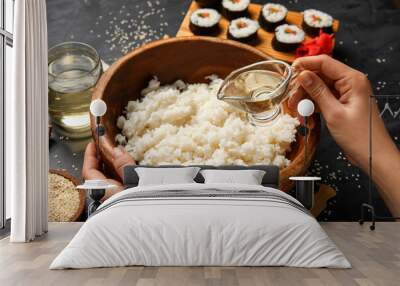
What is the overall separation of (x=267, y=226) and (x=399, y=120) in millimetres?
3037

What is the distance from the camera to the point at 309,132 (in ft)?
19.5

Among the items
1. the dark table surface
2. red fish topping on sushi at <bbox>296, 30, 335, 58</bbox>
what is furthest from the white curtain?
red fish topping on sushi at <bbox>296, 30, 335, 58</bbox>

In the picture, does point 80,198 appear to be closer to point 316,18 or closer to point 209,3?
point 209,3

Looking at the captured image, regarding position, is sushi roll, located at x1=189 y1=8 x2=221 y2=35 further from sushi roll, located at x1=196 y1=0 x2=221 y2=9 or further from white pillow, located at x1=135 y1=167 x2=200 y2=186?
white pillow, located at x1=135 y1=167 x2=200 y2=186

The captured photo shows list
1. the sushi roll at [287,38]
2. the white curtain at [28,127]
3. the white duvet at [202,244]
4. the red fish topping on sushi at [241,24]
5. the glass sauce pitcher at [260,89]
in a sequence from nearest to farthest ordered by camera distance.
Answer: the white duvet at [202,244], the white curtain at [28,127], the glass sauce pitcher at [260,89], the sushi roll at [287,38], the red fish topping on sushi at [241,24]

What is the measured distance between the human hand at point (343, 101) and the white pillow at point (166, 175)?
135cm

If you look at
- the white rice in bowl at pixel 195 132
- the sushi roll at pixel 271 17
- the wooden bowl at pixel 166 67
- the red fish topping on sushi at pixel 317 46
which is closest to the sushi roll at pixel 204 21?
the wooden bowl at pixel 166 67

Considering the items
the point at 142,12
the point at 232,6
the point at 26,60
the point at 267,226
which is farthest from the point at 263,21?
the point at 267,226

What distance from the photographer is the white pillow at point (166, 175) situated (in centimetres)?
568

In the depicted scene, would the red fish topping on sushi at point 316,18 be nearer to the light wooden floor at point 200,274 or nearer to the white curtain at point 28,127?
the light wooden floor at point 200,274

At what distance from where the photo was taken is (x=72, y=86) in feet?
20.8

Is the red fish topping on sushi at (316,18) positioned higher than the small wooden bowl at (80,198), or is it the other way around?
the red fish topping on sushi at (316,18)

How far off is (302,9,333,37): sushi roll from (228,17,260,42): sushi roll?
0.55 meters

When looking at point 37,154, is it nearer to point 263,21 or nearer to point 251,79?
point 251,79
